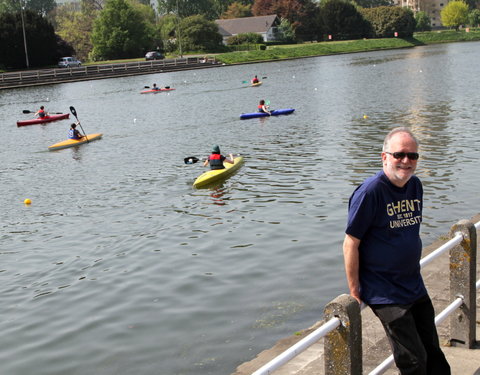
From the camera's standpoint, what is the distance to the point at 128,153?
2969 cm

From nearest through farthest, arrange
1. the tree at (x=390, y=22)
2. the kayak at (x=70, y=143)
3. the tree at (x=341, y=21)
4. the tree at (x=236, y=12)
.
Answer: the kayak at (x=70, y=143) < the tree at (x=341, y=21) < the tree at (x=390, y=22) < the tree at (x=236, y=12)

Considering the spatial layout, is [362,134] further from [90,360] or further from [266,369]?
[266,369]

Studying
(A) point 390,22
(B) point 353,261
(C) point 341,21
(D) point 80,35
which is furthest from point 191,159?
(A) point 390,22

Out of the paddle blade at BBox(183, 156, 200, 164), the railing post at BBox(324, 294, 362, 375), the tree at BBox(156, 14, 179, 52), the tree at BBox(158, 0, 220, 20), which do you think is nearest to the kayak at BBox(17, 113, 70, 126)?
the paddle blade at BBox(183, 156, 200, 164)

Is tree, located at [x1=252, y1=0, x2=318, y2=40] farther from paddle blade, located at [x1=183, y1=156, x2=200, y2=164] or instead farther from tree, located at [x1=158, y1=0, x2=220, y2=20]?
paddle blade, located at [x1=183, y1=156, x2=200, y2=164]

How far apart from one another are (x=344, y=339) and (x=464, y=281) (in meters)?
2.27

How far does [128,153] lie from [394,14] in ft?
390

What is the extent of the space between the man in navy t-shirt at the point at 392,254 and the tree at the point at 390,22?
139610 mm

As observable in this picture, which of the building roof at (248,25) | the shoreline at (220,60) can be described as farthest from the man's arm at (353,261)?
the building roof at (248,25)

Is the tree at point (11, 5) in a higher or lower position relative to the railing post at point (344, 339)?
higher

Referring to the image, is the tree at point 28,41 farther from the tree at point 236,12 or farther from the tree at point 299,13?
the tree at point 236,12

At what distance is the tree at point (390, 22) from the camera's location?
138 metres

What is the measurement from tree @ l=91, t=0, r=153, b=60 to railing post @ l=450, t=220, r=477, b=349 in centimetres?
10860

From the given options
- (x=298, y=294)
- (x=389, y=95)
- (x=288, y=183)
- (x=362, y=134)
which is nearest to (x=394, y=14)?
(x=389, y=95)
